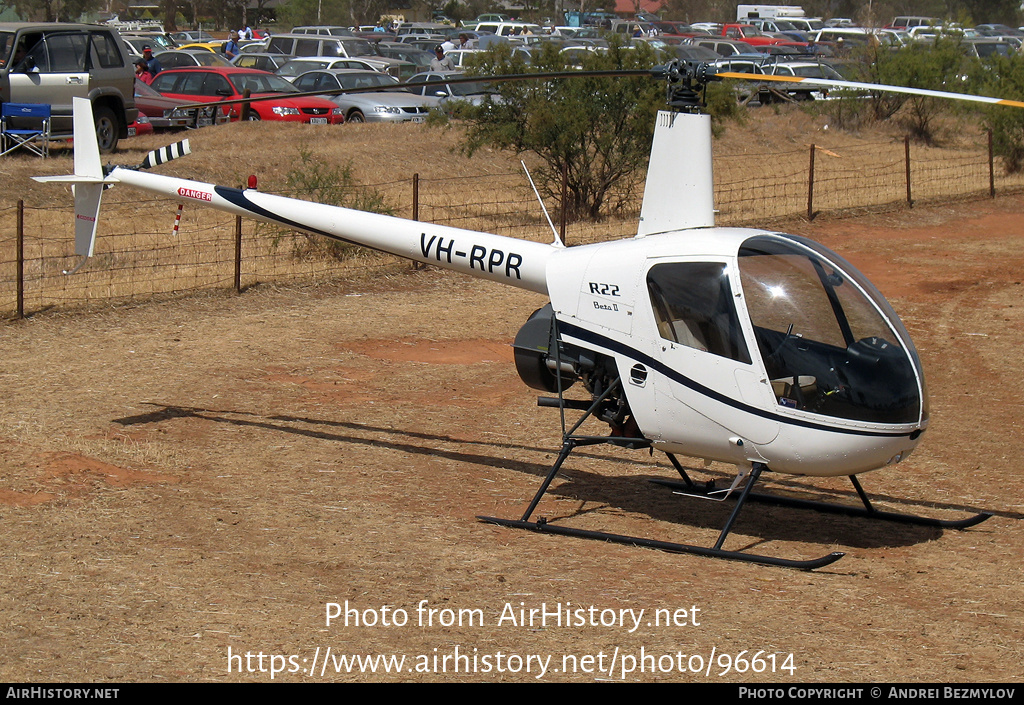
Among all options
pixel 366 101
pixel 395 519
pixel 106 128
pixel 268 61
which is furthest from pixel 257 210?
pixel 268 61

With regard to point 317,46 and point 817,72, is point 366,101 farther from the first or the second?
point 817,72

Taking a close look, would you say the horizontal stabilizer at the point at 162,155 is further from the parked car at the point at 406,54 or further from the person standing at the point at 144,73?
the parked car at the point at 406,54

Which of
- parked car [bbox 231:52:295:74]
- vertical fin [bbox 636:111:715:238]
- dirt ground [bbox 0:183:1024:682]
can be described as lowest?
dirt ground [bbox 0:183:1024:682]

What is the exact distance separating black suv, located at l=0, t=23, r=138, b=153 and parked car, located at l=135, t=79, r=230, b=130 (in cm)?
222

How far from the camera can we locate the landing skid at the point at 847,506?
25.8 feet

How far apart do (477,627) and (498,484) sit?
2.65 m

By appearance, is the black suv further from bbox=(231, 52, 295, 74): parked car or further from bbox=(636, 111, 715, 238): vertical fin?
bbox=(636, 111, 715, 238): vertical fin

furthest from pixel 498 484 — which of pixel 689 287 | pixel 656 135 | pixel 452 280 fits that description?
pixel 452 280

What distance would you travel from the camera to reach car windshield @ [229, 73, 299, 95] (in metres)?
26.9

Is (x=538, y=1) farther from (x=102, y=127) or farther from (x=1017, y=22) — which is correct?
(x=102, y=127)

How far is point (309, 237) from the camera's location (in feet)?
54.2

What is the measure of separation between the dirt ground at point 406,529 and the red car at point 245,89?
13.7 m

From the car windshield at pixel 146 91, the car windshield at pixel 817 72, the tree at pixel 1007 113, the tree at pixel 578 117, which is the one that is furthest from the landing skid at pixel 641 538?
the car windshield at pixel 817 72

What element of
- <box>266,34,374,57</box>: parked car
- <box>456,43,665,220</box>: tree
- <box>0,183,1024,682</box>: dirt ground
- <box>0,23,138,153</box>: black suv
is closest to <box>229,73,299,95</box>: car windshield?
<box>0,23,138,153</box>: black suv
